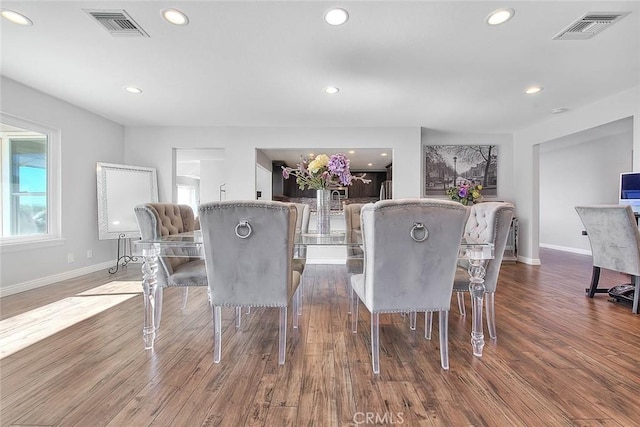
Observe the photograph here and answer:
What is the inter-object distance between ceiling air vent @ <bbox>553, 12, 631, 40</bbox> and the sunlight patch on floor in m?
4.47

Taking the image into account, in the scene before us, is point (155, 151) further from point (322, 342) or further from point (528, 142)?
point (528, 142)

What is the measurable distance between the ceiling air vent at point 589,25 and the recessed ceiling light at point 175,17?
2836 millimetres

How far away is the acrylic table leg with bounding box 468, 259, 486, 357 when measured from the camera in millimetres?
1697

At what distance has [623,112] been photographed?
3355 mm

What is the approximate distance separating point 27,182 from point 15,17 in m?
2.13

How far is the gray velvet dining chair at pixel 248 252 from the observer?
152 centimetres

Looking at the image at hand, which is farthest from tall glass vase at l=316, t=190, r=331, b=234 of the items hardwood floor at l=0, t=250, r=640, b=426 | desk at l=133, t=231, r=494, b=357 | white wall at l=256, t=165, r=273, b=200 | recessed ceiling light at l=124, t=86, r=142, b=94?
white wall at l=256, t=165, r=273, b=200

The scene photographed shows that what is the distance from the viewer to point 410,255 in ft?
4.86

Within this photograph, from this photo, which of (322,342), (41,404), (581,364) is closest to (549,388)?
Result: (581,364)

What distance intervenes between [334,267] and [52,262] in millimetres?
3765

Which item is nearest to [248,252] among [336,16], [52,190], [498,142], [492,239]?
[492,239]

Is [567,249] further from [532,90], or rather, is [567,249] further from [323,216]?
[323,216]

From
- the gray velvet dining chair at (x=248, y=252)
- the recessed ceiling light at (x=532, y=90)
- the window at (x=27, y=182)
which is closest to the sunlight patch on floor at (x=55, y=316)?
the window at (x=27, y=182)

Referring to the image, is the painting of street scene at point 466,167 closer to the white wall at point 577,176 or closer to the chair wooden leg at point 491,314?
the white wall at point 577,176
